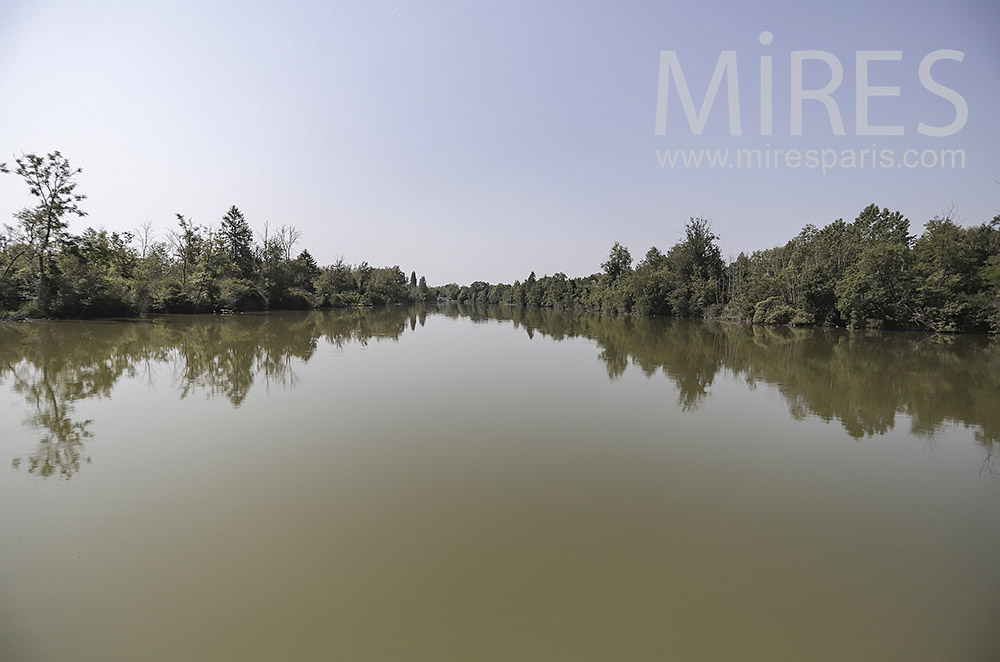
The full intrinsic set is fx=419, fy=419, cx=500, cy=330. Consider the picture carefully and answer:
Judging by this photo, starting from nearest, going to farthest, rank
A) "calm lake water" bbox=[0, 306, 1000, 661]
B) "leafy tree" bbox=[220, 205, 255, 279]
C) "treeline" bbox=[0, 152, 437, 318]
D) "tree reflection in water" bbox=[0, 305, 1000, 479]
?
"calm lake water" bbox=[0, 306, 1000, 661] < "tree reflection in water" bbox=[0, 305, 1000, 479] < "treeline" bbox=[0, 152, 437, 318] < "leafy tree" bbox=[220, 205, 255, 279]

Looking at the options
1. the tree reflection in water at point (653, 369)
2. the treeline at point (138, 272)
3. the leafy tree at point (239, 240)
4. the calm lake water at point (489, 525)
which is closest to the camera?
the calm lake water at point (489, 525)

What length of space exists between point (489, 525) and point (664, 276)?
146 ft

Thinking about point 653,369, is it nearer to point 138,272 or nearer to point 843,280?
point 843,280

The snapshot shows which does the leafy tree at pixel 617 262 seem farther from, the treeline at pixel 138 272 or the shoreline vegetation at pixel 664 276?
the treeline at pixel 138 272

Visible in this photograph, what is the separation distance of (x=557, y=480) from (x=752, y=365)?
11.5m

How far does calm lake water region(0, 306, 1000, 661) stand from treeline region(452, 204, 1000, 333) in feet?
71.8

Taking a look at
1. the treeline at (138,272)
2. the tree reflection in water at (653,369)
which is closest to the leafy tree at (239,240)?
the treeline at (138,272)

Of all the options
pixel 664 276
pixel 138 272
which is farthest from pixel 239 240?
pixel 664 276

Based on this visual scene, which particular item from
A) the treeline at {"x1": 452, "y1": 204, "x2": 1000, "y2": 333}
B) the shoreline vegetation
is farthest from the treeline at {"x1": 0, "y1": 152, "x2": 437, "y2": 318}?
the treeline at {"x1": 452, "y1": 204, "x2": 1000, "y2": 333}

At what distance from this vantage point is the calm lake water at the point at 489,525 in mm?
2650

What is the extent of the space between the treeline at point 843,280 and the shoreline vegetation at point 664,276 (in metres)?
0.08

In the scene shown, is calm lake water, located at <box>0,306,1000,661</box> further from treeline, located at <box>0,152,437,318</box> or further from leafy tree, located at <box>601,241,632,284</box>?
leafy tree, located at <box>601,241,632,284</box>

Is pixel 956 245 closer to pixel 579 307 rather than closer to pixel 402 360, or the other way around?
pixel 402 360

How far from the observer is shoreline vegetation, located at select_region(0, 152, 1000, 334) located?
2286cm
